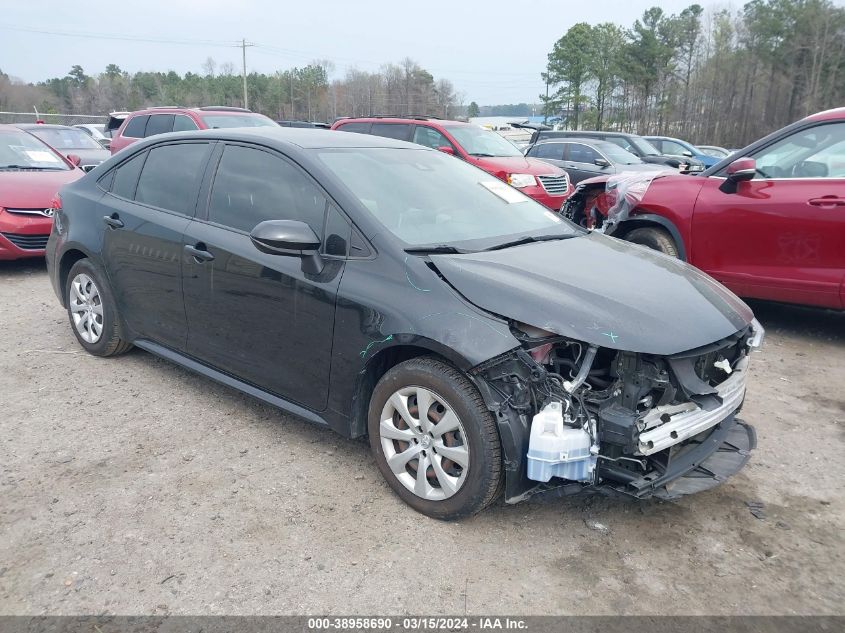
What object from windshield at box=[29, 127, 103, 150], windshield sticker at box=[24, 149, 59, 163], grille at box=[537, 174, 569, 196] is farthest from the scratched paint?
windshield at box=[29, 127, 103, 150]

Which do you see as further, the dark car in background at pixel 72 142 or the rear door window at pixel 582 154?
the rear door window at pixel 582 154

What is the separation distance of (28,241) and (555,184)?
756cm

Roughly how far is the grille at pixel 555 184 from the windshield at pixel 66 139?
9.20 m

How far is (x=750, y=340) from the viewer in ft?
10.6

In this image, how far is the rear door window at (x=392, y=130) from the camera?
11.2m

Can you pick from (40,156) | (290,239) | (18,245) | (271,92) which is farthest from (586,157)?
(271,92)

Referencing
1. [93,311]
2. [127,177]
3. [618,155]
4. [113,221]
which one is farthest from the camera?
[618,155]

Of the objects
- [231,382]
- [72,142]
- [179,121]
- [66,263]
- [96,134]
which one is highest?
[96,134]

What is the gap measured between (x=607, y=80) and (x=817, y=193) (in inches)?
2246

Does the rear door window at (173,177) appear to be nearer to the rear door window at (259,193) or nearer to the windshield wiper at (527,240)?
the rear door window at (259,193)

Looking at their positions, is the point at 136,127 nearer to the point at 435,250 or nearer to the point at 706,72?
the point at 435,250

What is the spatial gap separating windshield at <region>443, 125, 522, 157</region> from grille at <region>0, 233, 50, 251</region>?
20.6 ft

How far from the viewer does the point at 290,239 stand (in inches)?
122

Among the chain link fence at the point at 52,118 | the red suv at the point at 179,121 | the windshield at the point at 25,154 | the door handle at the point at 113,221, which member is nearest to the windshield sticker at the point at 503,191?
the door handle at the point at 113,221
